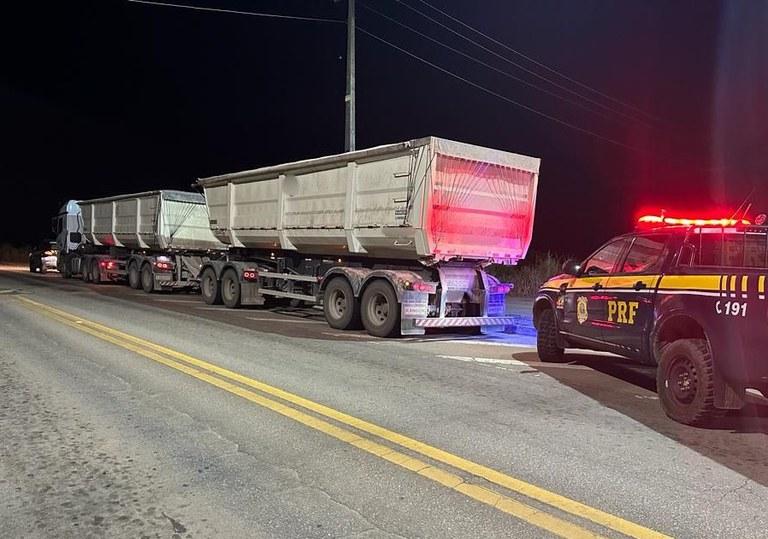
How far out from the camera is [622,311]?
6922mm

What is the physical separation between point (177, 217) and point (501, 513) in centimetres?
1865

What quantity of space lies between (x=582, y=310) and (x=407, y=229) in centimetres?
386

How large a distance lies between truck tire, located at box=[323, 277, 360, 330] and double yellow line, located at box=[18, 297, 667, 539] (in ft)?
13.5

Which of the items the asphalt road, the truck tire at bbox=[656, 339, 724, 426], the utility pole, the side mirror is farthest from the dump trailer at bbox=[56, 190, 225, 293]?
the truck tire at bbox=[656, 339, 724, 426]

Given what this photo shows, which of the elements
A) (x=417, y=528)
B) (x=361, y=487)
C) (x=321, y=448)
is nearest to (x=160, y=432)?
(x=321, y=448)

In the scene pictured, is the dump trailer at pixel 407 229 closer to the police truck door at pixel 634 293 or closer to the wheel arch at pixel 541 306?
the wheel arch at pixel 541 306

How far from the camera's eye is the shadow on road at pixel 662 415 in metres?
4.80

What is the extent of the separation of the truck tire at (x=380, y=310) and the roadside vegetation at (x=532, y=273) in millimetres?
8734

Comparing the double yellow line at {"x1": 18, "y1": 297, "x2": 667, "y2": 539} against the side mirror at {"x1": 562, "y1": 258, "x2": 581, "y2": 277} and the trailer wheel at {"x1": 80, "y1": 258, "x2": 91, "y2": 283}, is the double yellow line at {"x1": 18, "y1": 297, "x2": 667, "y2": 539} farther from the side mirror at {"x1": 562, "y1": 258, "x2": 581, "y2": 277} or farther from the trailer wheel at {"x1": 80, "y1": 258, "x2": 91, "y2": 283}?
the trailer wheel at {"x1": 80, "y1": 258, "x2": 91, "y2": 283}

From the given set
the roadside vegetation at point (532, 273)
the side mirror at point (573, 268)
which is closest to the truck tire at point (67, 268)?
the roadside vegetation at point (532, 273)

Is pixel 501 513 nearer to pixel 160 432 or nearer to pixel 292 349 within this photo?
pixel 160 432

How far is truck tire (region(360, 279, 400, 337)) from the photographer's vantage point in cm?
1099

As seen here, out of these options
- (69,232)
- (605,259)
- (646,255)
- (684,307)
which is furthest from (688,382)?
(69,232)

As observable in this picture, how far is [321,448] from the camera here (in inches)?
187
